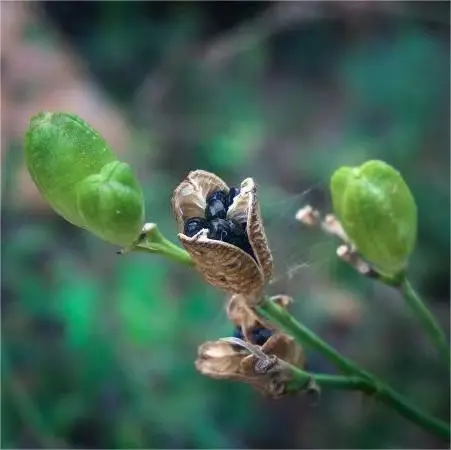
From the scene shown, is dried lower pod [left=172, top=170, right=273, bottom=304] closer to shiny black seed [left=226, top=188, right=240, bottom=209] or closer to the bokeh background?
shiny black seed [left=226, top=188, right=240, bottom=209]

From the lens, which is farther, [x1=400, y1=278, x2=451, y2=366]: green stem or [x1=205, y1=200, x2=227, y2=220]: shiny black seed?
[x1=400, y1=278, x2=451, y2=366]: green stem

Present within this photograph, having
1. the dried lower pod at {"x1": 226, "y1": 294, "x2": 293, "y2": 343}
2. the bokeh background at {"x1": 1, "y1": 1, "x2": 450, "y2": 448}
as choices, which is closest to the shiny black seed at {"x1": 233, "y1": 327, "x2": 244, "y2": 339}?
the dried lower pod at {"x1": 226, "y1": 294, "x2": 293, "y2": 343}

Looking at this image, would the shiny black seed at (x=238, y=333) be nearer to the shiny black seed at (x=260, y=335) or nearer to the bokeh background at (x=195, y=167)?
the shiny black seed at (x=260, y=335)

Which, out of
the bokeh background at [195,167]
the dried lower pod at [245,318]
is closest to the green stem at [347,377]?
the dried lower pod at [245,318]

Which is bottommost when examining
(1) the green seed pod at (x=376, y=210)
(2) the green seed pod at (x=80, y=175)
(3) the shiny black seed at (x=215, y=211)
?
(1) the green seed pod at (x=376, y=210)

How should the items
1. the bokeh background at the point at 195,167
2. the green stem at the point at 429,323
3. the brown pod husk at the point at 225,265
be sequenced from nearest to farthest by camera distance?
1. the brown pod husk at the point at 225,265
2. the green stem at the point at 429,323
3. the bokeh background at the point at 195,167

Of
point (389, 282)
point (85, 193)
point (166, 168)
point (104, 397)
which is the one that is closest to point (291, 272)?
point (389, 282)
